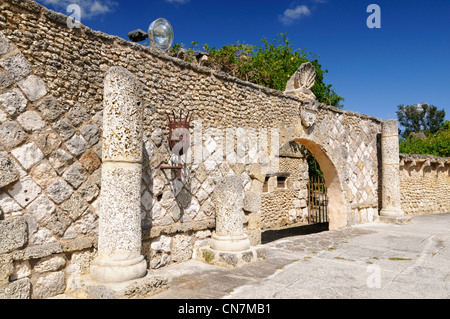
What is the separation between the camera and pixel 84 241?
355cm

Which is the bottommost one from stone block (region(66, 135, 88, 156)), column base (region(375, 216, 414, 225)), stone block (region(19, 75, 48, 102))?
column base (region(375, 216, 414, 225))

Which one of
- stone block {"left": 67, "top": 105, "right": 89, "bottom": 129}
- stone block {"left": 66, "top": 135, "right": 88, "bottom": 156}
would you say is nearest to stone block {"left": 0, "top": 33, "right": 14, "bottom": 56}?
stone block {"left": 67, "top": 105, "right": 89, "bottom": 129}

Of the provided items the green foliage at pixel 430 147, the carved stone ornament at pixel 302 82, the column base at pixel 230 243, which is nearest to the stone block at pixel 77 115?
Result: the column base at pixel 230 243

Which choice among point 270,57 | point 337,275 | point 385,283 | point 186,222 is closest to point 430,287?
point 385,283

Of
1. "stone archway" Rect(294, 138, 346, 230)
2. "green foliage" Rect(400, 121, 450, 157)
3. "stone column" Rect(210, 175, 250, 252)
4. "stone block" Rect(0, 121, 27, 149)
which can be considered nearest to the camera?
"stone block" Rect(0, 121, 27, 149)

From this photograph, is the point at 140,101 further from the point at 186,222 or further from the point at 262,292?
the point at 262,292

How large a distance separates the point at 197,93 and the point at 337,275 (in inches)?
127

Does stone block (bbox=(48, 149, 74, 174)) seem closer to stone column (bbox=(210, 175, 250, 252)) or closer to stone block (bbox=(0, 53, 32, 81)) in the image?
stone block (bbox=(0, 53, 32, 81))

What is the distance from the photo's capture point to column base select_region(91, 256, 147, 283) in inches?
127

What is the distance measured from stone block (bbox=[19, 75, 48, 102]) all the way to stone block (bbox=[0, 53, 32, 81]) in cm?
6

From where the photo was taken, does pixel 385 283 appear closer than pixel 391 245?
Yes

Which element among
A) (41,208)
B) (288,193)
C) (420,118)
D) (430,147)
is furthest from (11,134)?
(420,118)

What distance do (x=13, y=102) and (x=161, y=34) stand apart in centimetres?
252

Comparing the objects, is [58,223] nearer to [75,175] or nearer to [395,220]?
[75,175]
